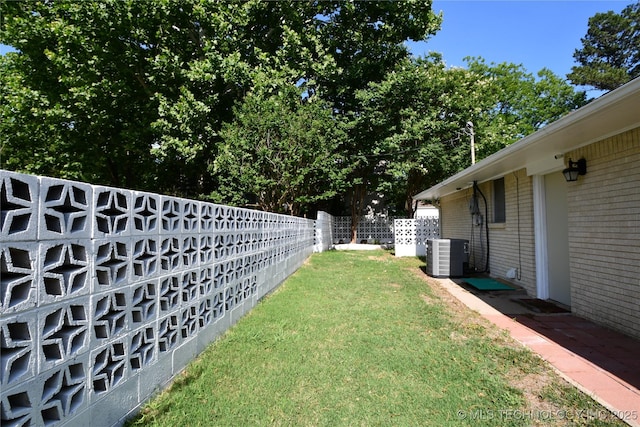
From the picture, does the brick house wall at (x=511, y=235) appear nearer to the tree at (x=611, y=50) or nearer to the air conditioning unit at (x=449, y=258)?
the air conditioning unit at (x=449, y=258)

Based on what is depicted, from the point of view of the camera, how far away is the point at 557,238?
5977mm

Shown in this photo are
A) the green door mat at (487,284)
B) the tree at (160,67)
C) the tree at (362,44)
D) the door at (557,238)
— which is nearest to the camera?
the door at (557,238)

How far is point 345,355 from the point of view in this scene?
3.68m

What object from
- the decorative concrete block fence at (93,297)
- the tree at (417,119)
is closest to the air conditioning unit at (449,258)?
the decorative concrete block fence at (93,297)

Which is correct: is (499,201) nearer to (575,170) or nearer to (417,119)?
(575,170)

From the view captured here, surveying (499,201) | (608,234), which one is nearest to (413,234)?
(499,201)

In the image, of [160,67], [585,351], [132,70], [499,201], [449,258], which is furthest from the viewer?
[132,70]

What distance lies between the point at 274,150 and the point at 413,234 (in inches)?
268

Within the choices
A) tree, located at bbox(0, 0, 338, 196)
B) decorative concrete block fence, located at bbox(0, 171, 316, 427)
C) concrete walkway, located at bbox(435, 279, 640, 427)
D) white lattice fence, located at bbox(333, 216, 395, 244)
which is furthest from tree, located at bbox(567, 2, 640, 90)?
decorative concrete block fence, located at bbox(0, 171, 316, 427)

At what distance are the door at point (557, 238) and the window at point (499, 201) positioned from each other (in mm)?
1999

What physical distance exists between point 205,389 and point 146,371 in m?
0.54

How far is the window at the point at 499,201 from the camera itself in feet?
27.1

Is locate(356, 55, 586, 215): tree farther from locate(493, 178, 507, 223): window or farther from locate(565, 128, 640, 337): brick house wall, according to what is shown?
locate(565, 128, 640, 337): brick house wall

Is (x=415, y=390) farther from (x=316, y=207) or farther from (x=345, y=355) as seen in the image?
(x=316, y=207)
